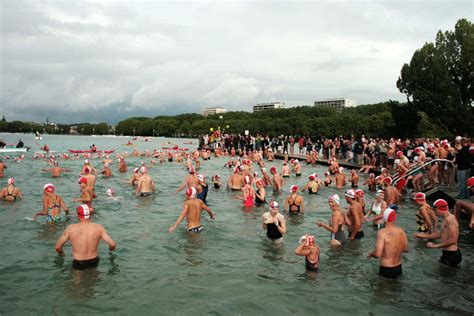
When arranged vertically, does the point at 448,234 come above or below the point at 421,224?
above

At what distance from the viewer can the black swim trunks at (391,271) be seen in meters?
7.93

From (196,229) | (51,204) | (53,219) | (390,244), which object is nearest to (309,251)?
(390,244)

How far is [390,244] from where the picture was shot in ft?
24.7

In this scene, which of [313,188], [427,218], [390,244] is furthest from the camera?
[313,188]

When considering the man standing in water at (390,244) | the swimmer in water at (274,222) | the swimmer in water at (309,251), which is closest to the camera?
the man standing in water at (390,244)

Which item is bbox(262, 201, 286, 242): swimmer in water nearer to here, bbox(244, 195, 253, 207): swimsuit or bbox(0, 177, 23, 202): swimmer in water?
bbox(244, 195, 253, 207): swimsuit

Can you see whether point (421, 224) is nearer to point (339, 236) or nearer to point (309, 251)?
point (339, 236)

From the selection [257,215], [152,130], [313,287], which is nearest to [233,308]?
[313,287]

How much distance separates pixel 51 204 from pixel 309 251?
8004 millimetres

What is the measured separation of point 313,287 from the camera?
8.03m

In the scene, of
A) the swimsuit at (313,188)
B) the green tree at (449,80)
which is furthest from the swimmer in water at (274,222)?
the green tree at (449,80)

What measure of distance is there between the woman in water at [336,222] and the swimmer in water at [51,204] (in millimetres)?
7661

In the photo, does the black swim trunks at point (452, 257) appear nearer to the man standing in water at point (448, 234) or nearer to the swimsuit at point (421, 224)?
the man standing in water at point (448, 234)

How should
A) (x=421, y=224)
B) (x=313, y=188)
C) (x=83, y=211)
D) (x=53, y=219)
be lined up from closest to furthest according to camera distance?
(x=83, y=211)
(x=421, y=224)
(x=53, y=219)
(x=313, y=188)
